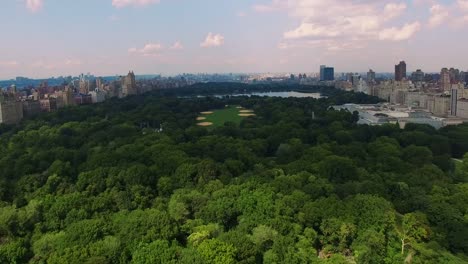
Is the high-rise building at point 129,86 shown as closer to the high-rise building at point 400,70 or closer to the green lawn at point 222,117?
the green lawn at point 222,117

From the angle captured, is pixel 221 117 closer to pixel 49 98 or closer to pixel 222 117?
pixel 222 117

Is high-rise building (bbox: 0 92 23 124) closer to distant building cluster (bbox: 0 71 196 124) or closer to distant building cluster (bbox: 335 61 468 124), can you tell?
distant building cluster (bbox: 0 71 196 124)

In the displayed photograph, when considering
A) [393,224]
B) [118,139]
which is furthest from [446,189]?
Result: [118,139]

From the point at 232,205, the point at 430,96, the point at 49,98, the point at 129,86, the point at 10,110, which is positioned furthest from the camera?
the point at 129,86

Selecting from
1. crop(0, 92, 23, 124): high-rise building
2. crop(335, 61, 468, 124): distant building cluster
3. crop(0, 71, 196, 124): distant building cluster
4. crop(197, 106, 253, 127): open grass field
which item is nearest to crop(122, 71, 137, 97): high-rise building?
crop(0, 71, 196, 124): distant building cluster

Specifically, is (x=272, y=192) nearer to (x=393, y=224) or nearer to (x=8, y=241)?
(x=393, y=224)

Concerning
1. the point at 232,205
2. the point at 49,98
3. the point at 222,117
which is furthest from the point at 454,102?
the point at 49,98

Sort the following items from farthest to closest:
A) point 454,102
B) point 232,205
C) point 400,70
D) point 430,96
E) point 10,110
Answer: point 400,70
point 430,96
point 454,102
point 10,110
point 232,205

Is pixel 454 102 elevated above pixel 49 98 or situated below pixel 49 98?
below

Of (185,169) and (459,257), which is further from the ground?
(185,169)
